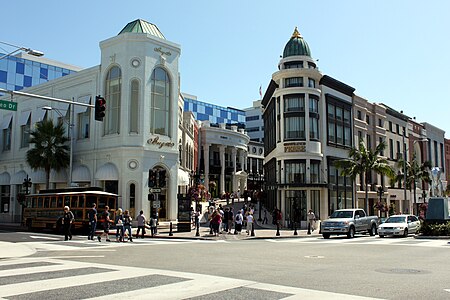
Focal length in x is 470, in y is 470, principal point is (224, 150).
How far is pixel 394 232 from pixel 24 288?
24.4m

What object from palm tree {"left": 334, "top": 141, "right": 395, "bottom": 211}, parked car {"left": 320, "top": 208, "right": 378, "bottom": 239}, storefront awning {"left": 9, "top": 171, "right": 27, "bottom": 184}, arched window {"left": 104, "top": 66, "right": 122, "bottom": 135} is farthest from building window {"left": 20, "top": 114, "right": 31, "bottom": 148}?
parked car {"left": 320, "top": 208, "right": 378, "bottom": 239}

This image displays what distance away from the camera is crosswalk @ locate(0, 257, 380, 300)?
874 centimetres

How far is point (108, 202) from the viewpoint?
3155 centimetres

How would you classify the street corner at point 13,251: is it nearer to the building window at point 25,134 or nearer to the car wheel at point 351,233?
the car wheel at point 351,233

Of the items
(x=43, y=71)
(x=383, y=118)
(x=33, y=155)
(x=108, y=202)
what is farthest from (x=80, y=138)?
(x=43, y=71)

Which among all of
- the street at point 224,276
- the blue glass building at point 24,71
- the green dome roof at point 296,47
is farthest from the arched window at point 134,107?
the blue glass building at point 24,71

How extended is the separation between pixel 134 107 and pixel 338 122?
20.3m

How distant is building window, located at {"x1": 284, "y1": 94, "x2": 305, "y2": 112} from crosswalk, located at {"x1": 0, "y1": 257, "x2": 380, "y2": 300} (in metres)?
32.0

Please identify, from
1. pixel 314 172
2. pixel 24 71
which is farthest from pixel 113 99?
pixel 24 71

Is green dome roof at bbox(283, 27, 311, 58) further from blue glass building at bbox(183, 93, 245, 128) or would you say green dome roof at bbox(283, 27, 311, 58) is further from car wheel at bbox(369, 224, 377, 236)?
blue glass building at bbox(183, 93, 245, 128)

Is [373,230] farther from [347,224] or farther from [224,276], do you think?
[224,276]

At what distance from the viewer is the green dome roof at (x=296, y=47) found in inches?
1758

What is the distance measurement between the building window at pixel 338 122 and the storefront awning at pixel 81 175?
22.5 meters

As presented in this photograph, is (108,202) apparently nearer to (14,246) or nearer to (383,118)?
(14,246)
